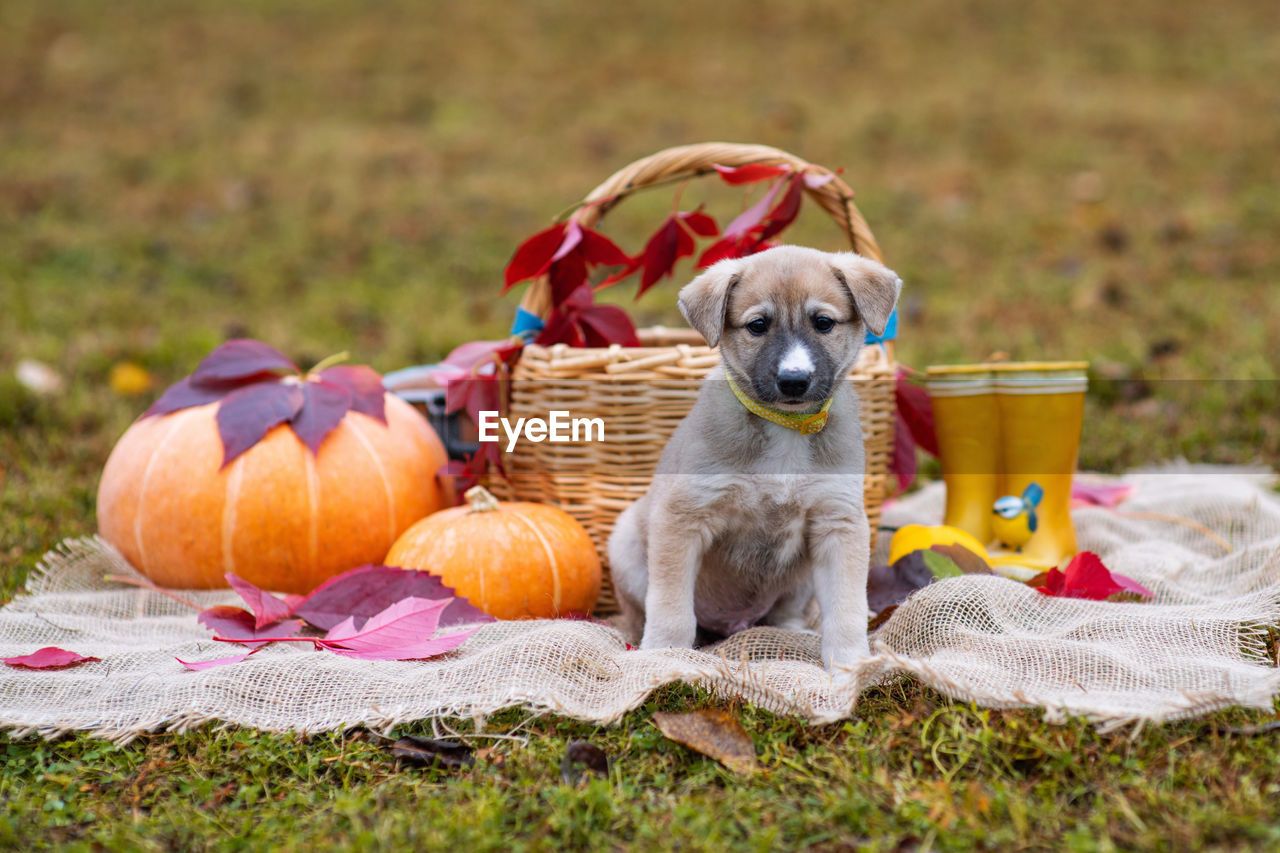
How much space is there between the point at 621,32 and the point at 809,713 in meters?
12.4

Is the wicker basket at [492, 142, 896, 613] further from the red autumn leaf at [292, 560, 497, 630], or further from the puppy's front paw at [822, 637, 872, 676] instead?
the puppy's front paw at [822, 637, 872, 676]

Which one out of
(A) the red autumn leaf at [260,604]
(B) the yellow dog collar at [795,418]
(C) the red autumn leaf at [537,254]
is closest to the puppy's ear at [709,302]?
(B) the yellow dog collar at [795,418]

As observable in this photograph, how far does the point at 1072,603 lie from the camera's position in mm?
3025

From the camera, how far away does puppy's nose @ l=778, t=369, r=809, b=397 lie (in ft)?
9.07

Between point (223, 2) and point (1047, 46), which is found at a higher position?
point (223, 2)

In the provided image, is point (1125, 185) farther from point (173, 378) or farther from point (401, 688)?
point (401, 688)

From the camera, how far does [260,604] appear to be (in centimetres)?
317

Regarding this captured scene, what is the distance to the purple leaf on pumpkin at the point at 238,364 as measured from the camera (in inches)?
156

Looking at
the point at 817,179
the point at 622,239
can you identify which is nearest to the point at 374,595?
the point at 817,179

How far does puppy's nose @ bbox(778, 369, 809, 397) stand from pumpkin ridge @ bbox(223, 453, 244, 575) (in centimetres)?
205

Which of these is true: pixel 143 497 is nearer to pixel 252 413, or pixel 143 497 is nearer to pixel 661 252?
pixel 252 413

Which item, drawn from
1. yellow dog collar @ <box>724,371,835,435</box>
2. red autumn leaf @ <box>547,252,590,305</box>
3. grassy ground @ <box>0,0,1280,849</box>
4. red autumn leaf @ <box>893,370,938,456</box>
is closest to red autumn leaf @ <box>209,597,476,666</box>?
grassy ground @ <box>0,0,1280,849</box>

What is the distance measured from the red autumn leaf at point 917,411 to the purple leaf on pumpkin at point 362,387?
83.9 inches

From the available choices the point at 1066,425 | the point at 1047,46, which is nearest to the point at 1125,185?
the point at 1047,46
